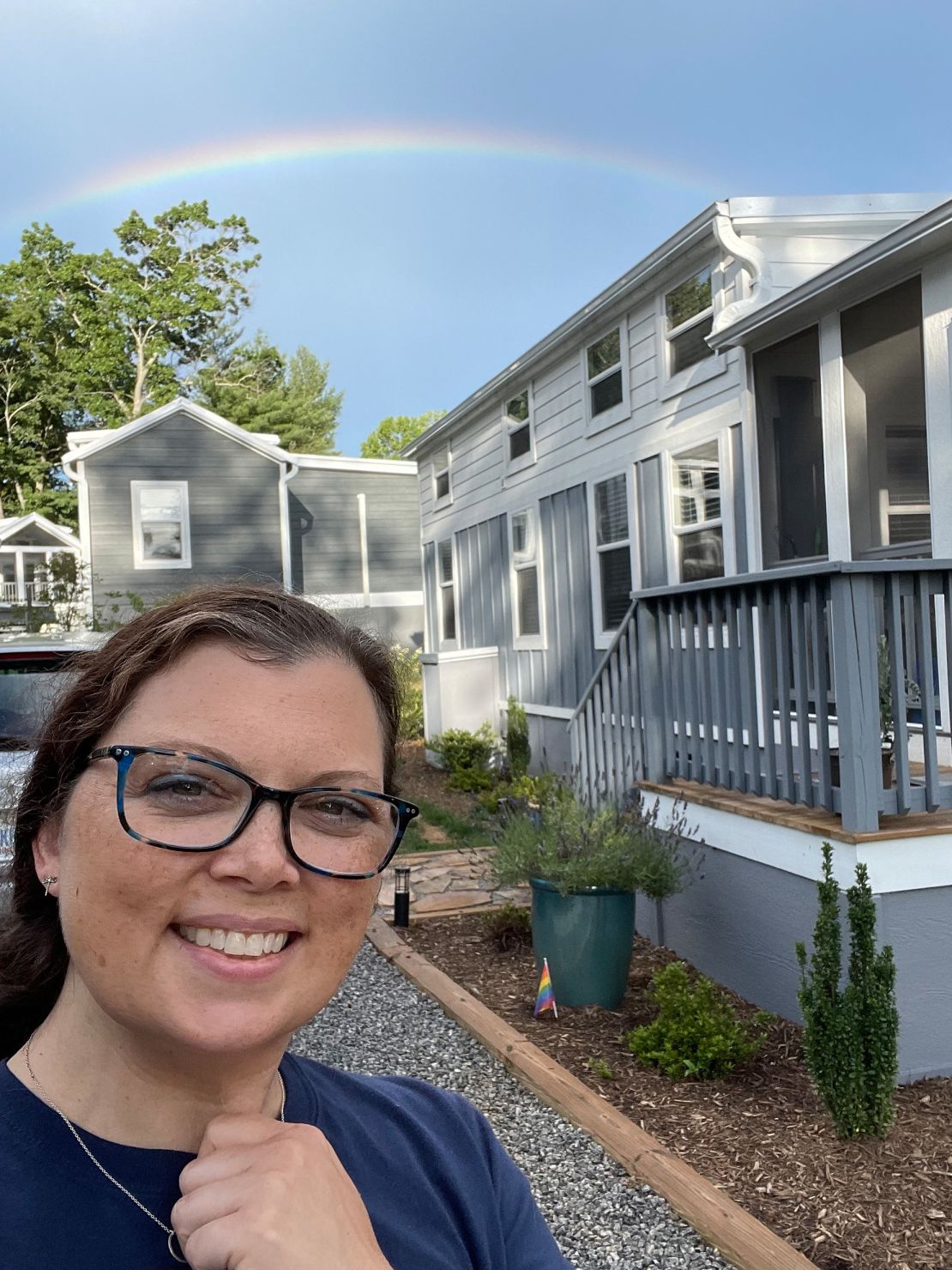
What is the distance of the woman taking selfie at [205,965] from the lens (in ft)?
3.26

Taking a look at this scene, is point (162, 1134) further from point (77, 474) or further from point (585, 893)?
point (77, 474)

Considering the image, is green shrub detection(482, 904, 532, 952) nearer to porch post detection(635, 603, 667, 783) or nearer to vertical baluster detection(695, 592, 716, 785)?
porch post detection(635, 603, 667, 783)

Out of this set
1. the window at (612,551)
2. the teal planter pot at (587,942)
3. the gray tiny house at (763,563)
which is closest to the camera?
the gray tiny house at (763,563)

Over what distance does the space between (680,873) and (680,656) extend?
4.05 ft

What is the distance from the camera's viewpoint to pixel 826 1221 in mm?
3299

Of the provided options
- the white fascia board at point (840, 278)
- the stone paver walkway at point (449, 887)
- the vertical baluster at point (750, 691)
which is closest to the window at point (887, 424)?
the white fascia board at point (840, 278)

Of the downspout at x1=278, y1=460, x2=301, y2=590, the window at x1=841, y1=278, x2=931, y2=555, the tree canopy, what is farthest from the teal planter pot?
the tree canopy

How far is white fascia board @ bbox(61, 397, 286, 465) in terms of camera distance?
18656 millimetres

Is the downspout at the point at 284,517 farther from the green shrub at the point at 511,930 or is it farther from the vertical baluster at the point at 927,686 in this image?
the vertical baluster at the point at 927,686

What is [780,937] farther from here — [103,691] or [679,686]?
[103,691]

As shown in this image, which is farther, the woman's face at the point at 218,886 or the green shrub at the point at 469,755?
the green shrub at the point at 469,755

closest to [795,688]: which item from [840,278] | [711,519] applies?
[840,278]

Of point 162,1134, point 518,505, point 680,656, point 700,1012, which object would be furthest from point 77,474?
point 162,1134

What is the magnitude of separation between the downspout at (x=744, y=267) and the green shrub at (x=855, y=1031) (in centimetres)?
526
